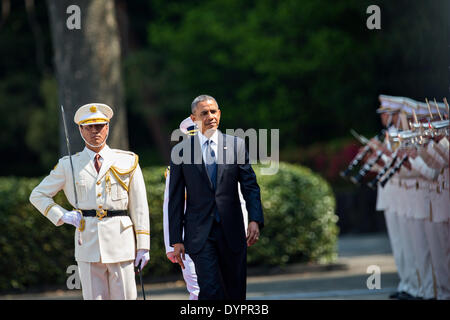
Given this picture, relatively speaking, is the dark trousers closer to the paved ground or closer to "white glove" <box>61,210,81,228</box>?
"white glove" <box>61,210,81,228</box>

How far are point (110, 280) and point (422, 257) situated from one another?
457cm

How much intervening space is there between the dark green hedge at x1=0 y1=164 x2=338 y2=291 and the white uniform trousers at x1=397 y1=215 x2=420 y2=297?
3126 millimetres

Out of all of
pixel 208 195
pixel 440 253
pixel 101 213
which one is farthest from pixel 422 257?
pixel 101 213

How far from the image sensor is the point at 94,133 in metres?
7.29

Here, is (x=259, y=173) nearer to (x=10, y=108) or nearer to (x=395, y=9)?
(x=395, y=9)

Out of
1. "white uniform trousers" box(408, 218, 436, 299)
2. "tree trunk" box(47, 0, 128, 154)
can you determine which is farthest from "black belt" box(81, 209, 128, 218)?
"tree trunk" box(47, 0, 128, 154)

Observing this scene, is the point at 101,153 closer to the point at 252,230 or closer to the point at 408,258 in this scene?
the point at 252,230

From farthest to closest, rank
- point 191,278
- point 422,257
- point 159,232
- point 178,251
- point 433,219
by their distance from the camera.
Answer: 1. point 159,232
2. point 422,257
3. point 433,219
4. point 191,278
5. point 178,251

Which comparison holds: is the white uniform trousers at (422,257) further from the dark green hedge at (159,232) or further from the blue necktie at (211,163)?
the blue necktie at (211,163)

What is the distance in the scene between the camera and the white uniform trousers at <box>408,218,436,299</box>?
10.1 m

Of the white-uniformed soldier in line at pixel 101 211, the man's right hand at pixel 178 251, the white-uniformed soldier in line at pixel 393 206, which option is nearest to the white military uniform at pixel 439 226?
the white-uniformed soldier in line at pixel 393 206

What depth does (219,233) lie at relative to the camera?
22.4ft

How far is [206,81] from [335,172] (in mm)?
8098

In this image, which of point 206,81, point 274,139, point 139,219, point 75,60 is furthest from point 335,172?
point 139,219
